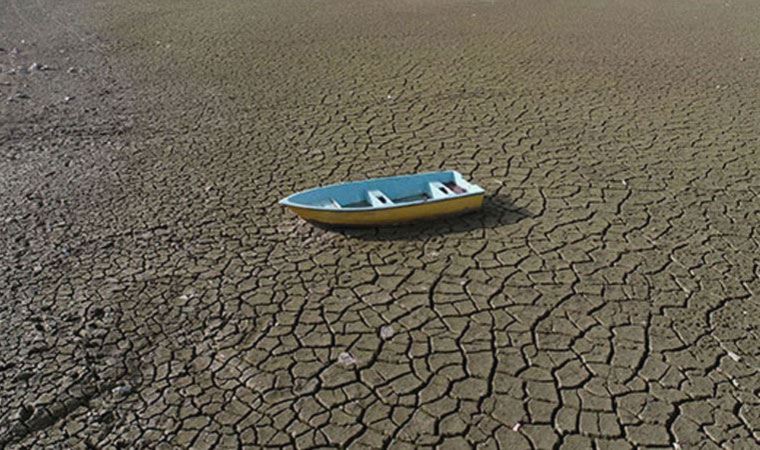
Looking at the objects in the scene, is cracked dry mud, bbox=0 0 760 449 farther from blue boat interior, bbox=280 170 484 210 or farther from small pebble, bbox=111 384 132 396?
blue boat interior, bbox=280 170 484 210

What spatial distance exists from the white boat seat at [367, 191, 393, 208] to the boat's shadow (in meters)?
0.19

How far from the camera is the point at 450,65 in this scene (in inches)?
391

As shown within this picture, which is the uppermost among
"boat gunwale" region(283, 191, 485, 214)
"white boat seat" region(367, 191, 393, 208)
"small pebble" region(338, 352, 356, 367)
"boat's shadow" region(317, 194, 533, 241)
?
"boat gunwale" region(283, 191, 485, 214)

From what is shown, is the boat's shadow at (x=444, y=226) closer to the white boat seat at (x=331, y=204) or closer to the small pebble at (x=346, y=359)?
the white boat seat at (x=331, y=204)

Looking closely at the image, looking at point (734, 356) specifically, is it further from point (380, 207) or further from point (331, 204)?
point (331, 204)

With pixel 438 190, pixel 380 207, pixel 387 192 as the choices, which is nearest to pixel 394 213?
pixel 380 207

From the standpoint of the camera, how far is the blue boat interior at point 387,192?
577 centimetres

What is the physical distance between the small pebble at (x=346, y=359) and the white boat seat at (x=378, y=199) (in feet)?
5.35

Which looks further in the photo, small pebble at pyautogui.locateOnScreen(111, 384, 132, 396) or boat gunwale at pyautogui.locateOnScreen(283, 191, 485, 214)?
boat gunwale at pyautogui.locateOnScreen(283, 191, 485, 214)

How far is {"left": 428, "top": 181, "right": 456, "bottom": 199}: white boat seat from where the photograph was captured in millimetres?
5934

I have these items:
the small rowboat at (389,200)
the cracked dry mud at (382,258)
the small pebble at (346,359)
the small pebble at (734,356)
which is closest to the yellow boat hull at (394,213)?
the small rowboat at (389,200)

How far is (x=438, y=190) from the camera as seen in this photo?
19.7ft

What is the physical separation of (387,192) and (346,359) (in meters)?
2.01

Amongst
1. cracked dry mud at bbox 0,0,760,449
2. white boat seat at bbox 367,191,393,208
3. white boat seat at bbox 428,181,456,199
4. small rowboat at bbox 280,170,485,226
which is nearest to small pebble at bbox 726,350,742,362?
cracked dry mud at bbox 0,0,760,449
